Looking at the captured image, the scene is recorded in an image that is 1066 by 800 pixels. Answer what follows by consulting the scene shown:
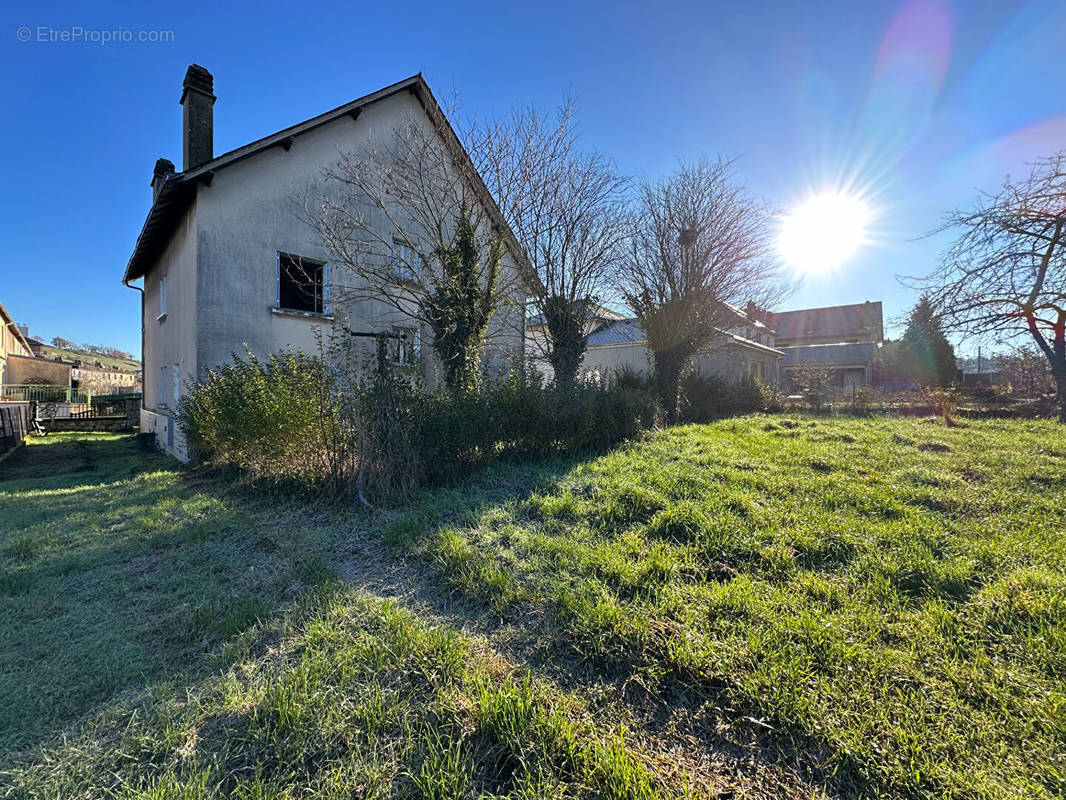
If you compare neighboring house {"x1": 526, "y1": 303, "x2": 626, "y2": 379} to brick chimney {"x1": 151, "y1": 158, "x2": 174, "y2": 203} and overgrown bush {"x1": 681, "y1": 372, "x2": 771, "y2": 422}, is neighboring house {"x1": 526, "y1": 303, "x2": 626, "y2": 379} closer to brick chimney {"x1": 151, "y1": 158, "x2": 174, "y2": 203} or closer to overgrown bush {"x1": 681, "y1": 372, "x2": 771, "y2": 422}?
overgrown bush {"x1": 681, "y1": 372, "x2": 771, "y2": 422}

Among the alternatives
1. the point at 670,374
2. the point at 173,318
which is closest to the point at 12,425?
the point at 173,318

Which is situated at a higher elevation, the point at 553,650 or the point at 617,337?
the point at 617,337

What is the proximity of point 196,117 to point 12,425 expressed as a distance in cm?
989

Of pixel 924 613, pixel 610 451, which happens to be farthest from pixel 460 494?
pixel 924 613

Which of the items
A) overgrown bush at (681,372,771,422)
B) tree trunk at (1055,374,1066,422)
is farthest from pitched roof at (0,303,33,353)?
tree trunk at (1055,374,1066,422)

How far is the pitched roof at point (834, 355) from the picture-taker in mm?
29078

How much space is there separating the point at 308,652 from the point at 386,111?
12.4m

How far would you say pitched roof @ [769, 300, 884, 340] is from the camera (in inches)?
1623

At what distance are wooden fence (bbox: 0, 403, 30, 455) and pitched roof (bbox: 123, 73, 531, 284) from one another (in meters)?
5.31

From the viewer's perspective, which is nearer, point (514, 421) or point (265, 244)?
point (514, 421)

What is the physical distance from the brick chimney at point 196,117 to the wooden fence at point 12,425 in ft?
27.1

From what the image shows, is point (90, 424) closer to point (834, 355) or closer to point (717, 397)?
point (717, 397)

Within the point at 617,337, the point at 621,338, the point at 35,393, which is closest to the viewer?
the point at 621,338

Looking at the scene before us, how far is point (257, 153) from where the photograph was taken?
893 cm
